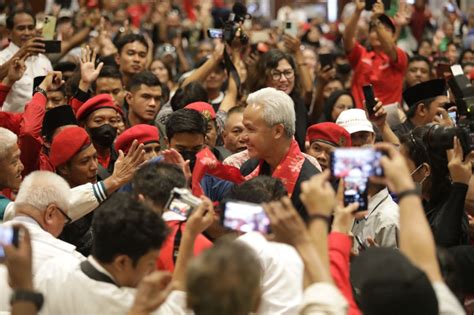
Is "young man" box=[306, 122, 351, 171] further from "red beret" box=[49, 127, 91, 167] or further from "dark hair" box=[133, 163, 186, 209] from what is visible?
"dark hair" box=[133, 163, 186, 209]

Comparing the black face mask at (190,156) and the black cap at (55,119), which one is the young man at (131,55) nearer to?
the black cap at (55,119)

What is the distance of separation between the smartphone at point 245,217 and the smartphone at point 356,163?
1.18ft

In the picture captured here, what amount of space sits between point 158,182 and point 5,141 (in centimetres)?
140

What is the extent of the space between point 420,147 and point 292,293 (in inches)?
59.9

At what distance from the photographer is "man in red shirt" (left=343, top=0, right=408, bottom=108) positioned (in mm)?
8250

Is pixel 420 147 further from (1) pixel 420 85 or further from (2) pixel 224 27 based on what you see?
(2) pixel 224 27

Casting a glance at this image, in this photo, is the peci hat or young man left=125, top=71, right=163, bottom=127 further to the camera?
young man left=125, top=71, right=163, bottom=127

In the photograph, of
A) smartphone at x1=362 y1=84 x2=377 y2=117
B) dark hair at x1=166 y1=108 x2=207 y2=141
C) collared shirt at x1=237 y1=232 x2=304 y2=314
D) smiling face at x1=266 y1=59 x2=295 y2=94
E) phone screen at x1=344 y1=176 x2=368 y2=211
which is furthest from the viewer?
smiling face at x1=266 y1=59 x2=295 y2=94

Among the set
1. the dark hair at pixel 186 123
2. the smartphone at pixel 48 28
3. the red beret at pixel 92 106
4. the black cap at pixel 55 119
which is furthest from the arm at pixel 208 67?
the dark hair at pixel 186 123

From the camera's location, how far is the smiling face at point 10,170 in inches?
Result: 195

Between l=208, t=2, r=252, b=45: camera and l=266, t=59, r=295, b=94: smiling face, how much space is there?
689 mm

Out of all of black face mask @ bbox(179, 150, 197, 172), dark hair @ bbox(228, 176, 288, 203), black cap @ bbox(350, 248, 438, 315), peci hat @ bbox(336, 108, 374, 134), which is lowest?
peci hat @ bbox(336, 108, 374, 134)

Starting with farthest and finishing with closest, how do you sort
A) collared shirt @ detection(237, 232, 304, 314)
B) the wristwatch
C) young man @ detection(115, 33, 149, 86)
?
young man @ detection(115, 33, 149, 86)
collared shirt @ detection(237, 232, 304, 314)
the wristwatch

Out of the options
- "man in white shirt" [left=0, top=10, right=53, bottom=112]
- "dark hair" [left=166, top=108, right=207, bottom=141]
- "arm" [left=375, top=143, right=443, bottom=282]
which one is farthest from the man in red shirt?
"arm" [left=375, top=143, right=443, bottom=282]
